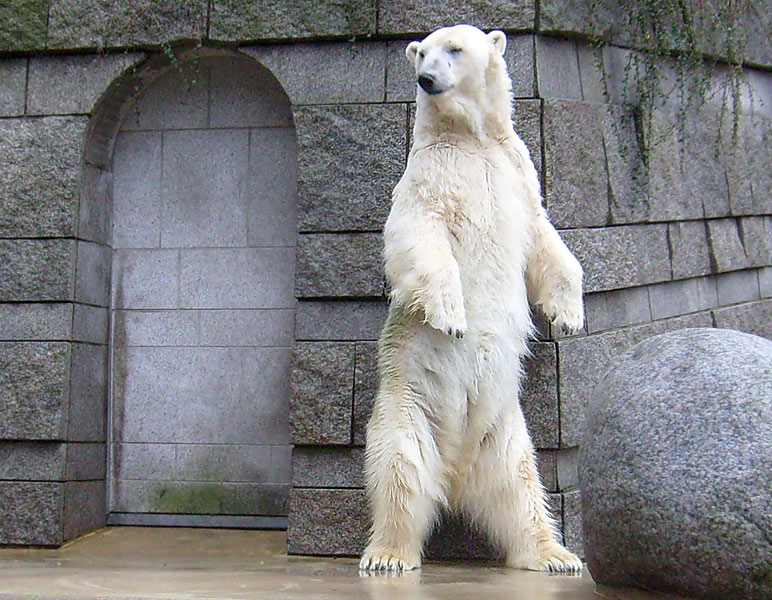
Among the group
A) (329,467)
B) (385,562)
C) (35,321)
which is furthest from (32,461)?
(385,562)

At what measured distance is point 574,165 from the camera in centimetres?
565

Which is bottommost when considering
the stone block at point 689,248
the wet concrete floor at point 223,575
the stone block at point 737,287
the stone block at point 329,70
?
the wet concrete floor at point 223,575

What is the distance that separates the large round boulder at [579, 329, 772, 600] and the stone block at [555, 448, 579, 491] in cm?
154

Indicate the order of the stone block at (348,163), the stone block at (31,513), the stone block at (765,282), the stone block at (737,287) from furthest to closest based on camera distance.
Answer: the stone block at (765,282)
the stone block at (737,287)
the stone block at (31,513)
the stone block at (348,163)

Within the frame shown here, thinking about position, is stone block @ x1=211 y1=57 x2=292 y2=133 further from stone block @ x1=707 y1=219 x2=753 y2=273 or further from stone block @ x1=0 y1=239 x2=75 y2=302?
stone block @ x1=707 y1=219 x2=753 y2=273

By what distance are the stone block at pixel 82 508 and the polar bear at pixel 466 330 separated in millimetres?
1964

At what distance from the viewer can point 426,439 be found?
4836 mm

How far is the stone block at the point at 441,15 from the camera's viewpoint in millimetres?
5590

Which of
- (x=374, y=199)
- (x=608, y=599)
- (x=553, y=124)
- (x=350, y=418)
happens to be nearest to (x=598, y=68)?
(x=553, y=124)

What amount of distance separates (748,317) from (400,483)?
3.23m

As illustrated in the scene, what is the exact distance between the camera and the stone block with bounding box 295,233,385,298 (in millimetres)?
5602

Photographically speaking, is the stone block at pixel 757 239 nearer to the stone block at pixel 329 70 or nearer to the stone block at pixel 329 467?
the stone block at pixel 329 70

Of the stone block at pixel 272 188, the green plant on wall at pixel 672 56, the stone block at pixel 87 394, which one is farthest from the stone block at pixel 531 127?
A: the stone block at pixel 87 394

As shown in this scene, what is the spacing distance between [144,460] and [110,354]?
25.9 inches
